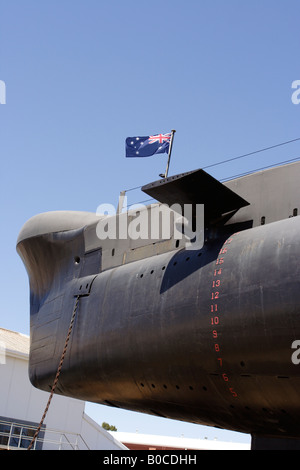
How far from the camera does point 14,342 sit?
96.6 feet

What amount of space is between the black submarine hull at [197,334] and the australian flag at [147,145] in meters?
3.25

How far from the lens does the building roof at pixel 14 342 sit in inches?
1014

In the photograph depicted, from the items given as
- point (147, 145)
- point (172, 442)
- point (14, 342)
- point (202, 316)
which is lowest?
point (202, 316)

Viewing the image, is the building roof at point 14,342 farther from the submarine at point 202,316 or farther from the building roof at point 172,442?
the building roof at point 172,442

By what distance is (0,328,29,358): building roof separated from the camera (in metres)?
25.8

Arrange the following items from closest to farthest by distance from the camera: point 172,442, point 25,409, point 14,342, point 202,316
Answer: point 202,316
point 25,409
point 14,342
point 172,442

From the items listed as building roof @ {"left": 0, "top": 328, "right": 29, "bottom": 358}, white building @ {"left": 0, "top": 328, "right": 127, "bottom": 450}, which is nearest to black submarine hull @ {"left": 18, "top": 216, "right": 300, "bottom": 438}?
white building @ {"left": 0, "top": 328, "right": 127, "bottom": 450}

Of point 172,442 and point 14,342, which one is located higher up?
point 14,342

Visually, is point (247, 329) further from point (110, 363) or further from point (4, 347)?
point (4, 347)

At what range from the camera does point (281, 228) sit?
7.09 m

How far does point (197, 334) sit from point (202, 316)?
272mm

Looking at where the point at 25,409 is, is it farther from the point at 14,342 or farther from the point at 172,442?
the point at 172,442

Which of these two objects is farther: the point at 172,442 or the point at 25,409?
the point at 172,442

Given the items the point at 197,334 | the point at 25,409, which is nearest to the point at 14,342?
the point at 25,409
